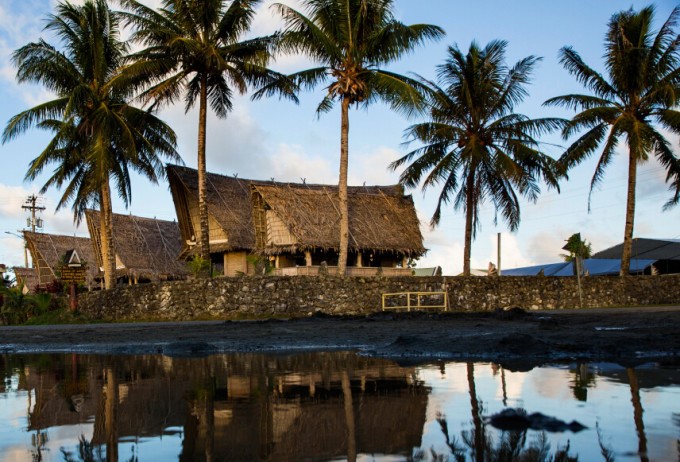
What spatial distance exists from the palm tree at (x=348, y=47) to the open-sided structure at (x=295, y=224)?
19.6 ft

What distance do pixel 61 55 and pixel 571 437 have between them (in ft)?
93.5

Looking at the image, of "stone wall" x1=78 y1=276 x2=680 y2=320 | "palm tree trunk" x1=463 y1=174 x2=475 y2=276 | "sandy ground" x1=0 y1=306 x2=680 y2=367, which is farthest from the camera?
"palm tree trunk" x1=463 y1=174 x2=475 y2=276

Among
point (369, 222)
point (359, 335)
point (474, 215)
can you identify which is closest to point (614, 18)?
point (474, 215)

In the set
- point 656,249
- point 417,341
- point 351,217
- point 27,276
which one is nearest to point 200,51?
point 351,217

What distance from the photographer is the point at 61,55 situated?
91.9 ft

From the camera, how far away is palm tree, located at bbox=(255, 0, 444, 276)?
24.9 metres

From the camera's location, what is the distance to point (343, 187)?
25.1m

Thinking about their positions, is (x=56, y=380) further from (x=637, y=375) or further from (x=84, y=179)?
(x=84, y=179)

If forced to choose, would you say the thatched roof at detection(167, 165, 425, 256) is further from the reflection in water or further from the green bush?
the reflection in water

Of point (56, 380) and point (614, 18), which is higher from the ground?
point (614, 18)

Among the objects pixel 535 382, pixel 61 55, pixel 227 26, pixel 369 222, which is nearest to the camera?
pixel 535 382

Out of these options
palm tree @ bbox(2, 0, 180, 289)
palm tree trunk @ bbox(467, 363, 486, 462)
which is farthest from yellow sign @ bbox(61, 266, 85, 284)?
palm tree trunk @ bbox(467, 363, 486, 462)

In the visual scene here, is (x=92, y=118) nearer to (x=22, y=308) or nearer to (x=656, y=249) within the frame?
(x=22, y=308)

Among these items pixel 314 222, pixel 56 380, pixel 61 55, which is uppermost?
pixel 61 55
